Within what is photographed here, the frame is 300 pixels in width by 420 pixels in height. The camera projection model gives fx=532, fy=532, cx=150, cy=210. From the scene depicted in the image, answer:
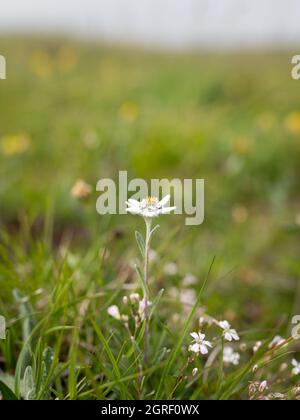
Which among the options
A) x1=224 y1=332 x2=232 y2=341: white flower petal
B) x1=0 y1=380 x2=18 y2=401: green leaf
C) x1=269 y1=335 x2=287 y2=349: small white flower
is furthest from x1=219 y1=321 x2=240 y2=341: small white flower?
x1=0 y1=380 x2=18 y2=401: green leaf

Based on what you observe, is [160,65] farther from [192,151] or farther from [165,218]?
[165,218]

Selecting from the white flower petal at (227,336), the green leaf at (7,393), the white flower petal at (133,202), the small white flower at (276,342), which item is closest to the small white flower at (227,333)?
the white flower petal at (227,336)

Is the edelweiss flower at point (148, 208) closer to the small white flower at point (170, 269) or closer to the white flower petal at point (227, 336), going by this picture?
the white flower petal at point (227, 336)

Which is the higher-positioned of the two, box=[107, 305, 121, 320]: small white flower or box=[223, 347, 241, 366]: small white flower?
box=[107, 305, 121, 320]: small white flower

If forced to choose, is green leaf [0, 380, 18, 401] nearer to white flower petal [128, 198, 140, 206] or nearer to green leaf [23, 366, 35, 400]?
green leaf [23, 366, 35, 400]

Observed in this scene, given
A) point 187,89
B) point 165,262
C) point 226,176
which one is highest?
point 187,89

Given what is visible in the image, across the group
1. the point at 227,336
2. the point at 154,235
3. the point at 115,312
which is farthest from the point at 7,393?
the point at 154,235
